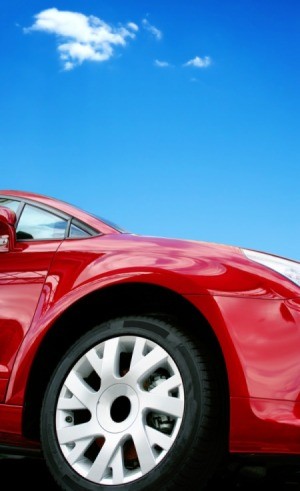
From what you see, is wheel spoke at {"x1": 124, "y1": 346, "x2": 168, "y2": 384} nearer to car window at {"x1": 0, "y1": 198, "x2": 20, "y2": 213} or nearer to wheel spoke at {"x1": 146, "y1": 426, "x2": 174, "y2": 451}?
wheel spoke at {"x1": 146, "y1": 426, "x2": 174, "y2": 451}

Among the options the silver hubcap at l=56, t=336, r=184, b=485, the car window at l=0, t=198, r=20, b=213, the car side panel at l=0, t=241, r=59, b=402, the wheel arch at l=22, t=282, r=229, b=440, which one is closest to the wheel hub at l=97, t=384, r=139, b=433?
the silver hubcap at l=56, t=336, r=184, b=485

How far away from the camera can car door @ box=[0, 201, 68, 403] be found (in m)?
2.74

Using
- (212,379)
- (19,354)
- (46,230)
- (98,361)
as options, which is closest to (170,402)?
(212,379)

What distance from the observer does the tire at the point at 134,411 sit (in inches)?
93.5

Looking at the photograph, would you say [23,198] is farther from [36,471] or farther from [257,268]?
[36,471]

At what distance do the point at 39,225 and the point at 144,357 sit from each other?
3.12 ft

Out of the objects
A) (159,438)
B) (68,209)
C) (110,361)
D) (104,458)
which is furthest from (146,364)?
(68,209)

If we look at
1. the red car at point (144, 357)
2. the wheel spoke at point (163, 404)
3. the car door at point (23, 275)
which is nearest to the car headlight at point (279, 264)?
the red car at point (144, 357)

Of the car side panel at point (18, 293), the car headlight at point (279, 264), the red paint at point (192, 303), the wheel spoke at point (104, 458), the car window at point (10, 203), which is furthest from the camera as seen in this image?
the car window at point (10, 203)

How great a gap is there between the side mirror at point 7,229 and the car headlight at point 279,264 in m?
1.07

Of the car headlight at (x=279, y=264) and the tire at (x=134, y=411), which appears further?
the car headlight at (x=279, y=264)

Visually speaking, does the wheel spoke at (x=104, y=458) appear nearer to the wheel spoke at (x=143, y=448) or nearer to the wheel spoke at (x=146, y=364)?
the wheel spoke at (x=143, y=448)

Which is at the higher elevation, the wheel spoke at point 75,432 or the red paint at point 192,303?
the red paint at point 192,303

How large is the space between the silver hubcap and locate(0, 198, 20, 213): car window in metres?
0.96
